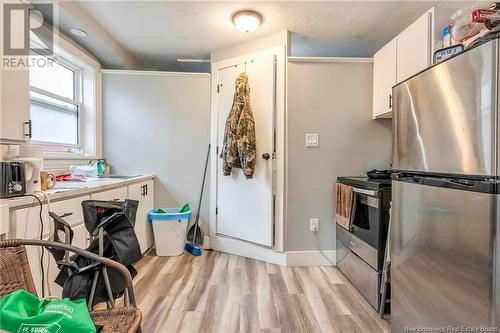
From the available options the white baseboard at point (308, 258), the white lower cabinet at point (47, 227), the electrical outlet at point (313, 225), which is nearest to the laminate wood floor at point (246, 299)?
the white baseboard at point (308, 258)

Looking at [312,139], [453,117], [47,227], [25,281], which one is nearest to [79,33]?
[47,227]

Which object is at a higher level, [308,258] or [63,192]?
[63,192]

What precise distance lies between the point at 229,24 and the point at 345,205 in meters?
2.01

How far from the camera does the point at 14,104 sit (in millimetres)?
1483

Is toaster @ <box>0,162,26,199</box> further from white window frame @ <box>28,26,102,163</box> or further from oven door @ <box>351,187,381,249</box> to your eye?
oven door @ <box>351,187,381,249</box>

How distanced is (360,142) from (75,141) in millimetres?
3119

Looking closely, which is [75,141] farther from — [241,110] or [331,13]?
[331,13]

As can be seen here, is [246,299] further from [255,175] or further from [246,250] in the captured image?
[255,175]

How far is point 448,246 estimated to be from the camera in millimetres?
1083

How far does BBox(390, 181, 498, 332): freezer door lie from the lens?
0.94m

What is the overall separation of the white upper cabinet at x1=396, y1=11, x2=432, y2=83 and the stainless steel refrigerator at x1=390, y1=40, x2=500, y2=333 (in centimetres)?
56

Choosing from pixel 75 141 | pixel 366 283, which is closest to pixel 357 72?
pixel 366 283

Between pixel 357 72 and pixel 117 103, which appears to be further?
pixel 117 103

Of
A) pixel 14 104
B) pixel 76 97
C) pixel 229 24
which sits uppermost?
pixel 229 24
